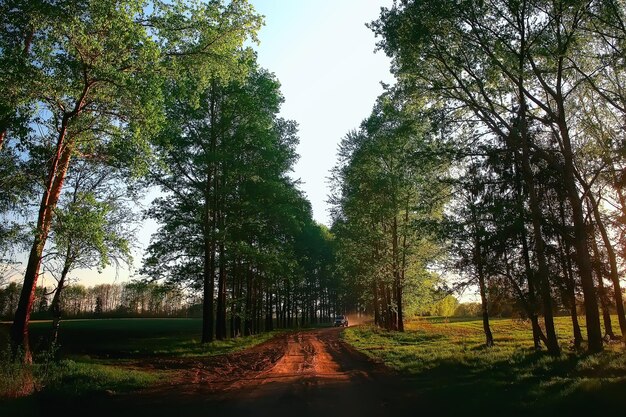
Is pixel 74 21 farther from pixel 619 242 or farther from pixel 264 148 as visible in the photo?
pixel 619 242

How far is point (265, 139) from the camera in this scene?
25172 millimetres

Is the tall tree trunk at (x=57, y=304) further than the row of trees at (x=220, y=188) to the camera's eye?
No

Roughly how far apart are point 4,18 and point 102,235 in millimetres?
6481

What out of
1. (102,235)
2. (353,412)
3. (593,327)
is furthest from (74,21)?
(593,327)

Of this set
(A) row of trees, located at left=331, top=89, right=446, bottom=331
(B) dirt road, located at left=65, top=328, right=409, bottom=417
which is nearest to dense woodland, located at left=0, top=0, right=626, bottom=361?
(B) dirt road, located at left=65, top=328, right=409, bottom=417

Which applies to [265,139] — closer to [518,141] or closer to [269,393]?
[518,141]

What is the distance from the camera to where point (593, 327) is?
1471cm

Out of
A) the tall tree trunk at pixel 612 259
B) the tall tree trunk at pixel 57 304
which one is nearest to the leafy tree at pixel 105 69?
the tall tree trunk at pixel 57 304

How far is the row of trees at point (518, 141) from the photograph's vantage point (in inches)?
581

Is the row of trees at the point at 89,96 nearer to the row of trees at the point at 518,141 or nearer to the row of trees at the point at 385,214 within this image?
the row of trees at the point at 518,141

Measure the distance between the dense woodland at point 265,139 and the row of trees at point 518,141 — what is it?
0.09 meters

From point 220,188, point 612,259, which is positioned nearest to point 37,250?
point 220,188

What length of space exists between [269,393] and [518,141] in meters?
12.6

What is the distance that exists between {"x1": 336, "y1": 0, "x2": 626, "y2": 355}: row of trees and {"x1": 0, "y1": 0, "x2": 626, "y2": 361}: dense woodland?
0.28 ft
